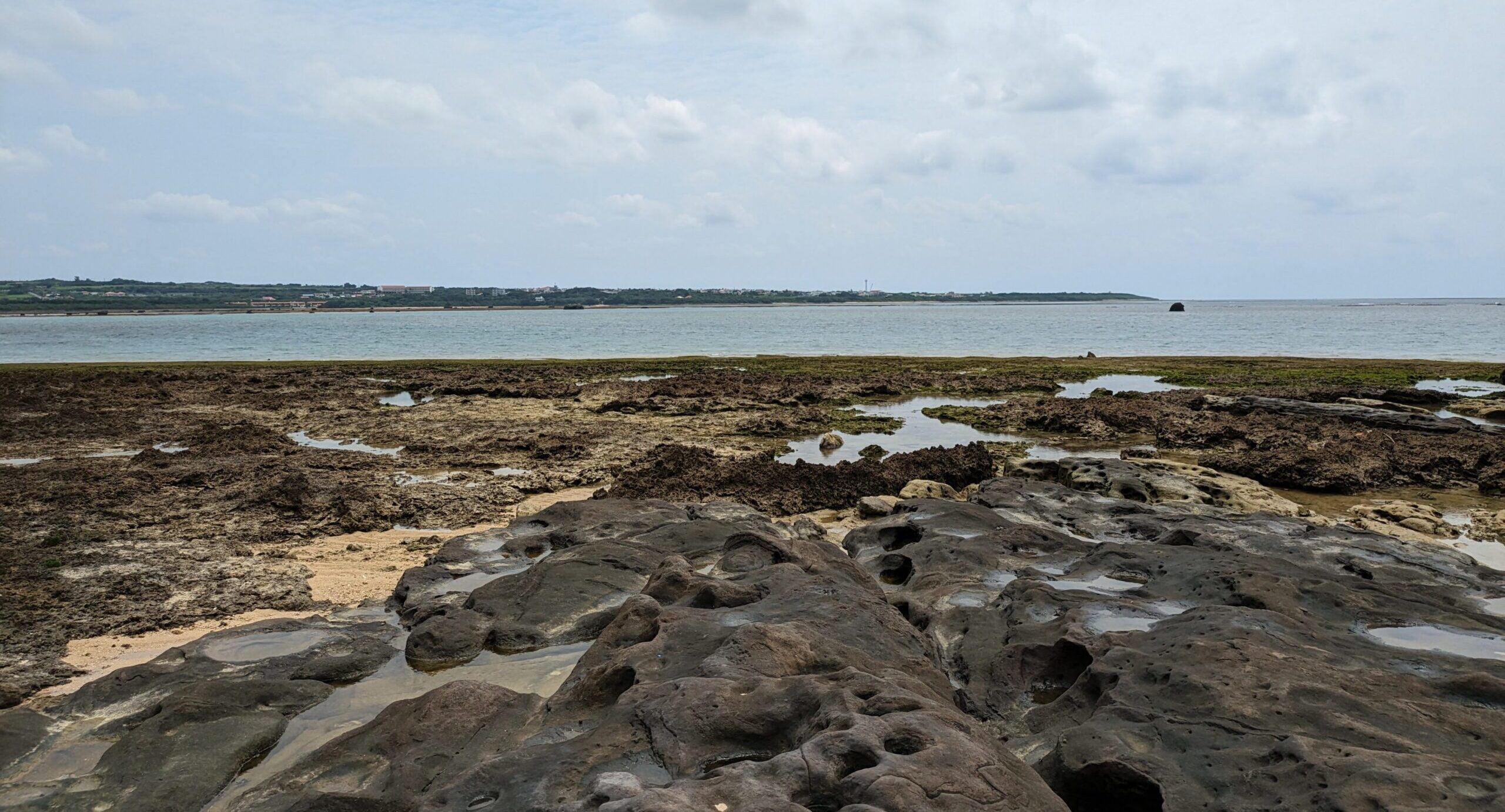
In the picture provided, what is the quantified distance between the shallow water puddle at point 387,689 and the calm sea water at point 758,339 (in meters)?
48.6

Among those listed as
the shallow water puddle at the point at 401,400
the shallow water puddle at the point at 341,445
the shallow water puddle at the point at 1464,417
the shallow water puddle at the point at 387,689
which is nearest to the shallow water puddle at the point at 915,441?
the shallow water puddle at the point at 341,445

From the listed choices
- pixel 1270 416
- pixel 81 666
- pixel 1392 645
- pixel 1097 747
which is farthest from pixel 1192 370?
pixel 81 666

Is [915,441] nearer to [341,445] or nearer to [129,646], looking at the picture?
[341,445]

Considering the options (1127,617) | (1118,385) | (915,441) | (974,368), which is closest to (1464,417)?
(1118,385)

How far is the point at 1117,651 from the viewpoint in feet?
18.0

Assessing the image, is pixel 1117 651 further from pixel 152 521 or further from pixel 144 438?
pixel 144 438

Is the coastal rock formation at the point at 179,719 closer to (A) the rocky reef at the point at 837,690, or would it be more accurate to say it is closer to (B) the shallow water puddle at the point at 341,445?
(A) the rocky reef at the point at 837,690

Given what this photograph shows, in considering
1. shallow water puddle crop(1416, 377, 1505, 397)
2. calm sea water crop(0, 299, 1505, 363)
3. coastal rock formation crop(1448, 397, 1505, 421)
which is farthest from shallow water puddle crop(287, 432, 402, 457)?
calm sea water crop(0, 299, 1505, 363)

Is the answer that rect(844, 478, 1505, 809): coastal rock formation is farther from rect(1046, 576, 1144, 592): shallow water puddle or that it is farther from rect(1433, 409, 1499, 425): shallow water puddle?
rect(1433, 409, 1499, 425): shallow water puddle

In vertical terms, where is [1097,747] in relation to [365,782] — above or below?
above

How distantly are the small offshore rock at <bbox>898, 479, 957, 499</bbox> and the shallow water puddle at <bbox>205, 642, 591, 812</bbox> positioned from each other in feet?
21.1

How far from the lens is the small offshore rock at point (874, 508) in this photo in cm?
1170

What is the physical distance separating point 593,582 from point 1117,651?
15.1 ft

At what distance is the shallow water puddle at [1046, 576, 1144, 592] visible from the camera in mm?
7512
